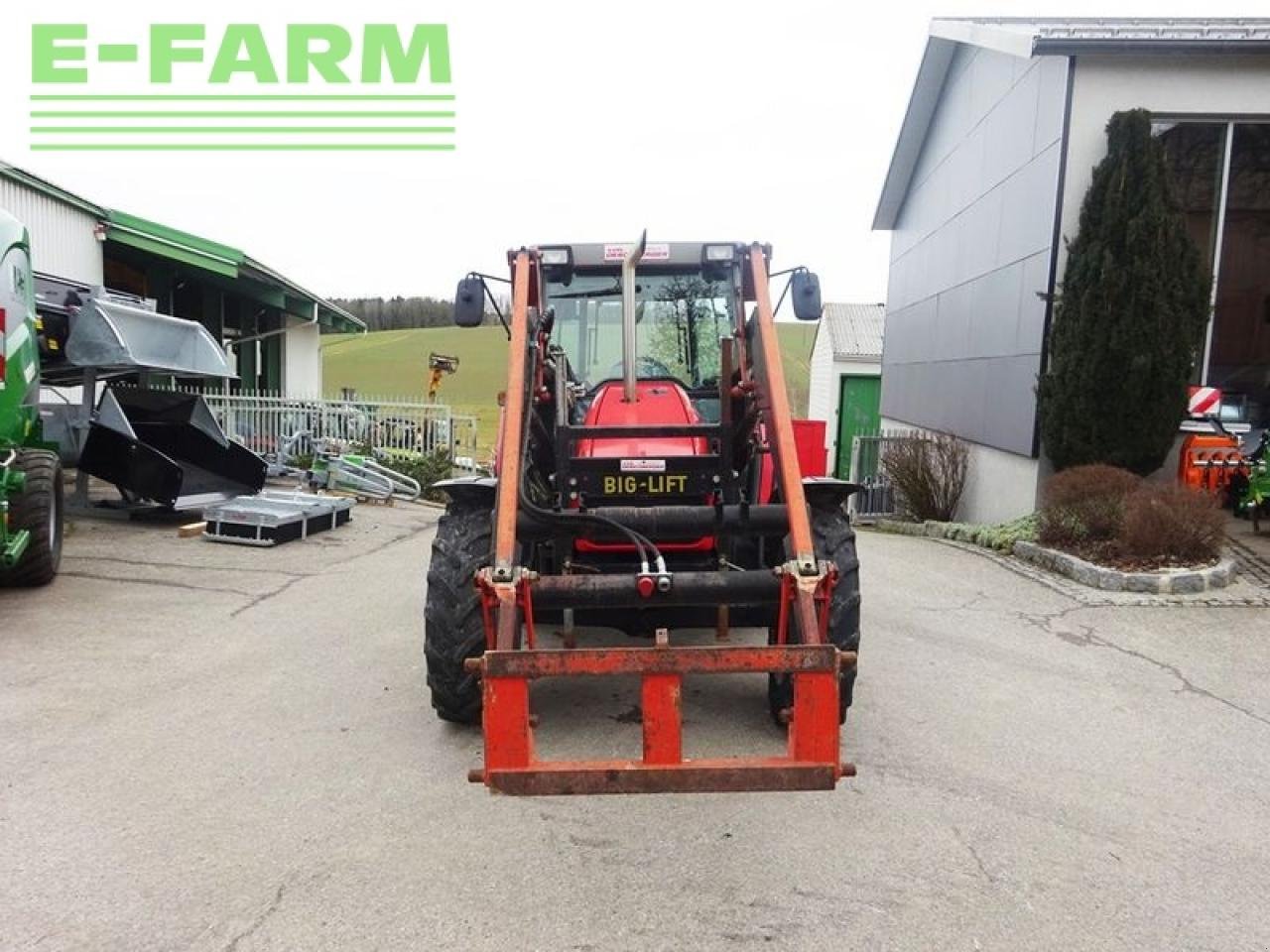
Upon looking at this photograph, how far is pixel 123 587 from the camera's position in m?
7.21

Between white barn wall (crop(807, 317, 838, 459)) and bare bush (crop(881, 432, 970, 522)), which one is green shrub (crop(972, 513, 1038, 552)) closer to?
bare bush (crop(881, 432, 970, 522))

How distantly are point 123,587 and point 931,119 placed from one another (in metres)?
15.7

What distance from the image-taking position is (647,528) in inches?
162

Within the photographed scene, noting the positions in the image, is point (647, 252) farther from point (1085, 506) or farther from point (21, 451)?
point (1085, 506)

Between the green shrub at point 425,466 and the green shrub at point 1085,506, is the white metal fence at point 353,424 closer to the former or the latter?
the green shrub at point 425,466

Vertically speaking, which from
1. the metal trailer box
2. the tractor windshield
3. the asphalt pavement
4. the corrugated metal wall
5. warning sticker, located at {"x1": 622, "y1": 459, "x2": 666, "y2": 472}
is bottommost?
the asphalt pavement

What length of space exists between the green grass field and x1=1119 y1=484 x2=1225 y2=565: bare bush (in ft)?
55.3

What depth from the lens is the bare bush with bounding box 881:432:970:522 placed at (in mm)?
12925

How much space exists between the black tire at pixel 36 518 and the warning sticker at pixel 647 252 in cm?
472

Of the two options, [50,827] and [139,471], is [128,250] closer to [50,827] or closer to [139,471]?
[139,471]

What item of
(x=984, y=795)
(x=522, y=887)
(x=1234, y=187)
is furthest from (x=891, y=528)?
(x=522, y=887)

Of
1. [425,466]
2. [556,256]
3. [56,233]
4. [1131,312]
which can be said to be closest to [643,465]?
[556,256]

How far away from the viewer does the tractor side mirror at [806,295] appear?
16.4 ft

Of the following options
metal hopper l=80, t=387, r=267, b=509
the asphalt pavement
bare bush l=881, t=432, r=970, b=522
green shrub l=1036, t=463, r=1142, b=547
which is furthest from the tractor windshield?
bare bush l=881, t=432, r=970, b=522
